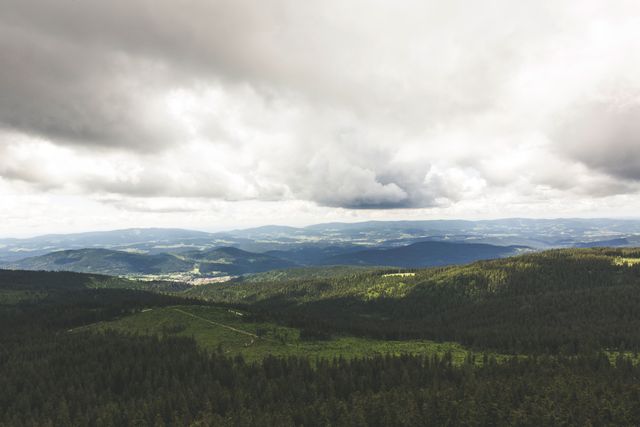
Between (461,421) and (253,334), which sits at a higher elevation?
(461,421)

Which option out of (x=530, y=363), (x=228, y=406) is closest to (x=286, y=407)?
(x=228, y=406)

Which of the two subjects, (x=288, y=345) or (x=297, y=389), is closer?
(x=297, y=389)

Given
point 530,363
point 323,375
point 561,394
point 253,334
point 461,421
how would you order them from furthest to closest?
point 253,334 < point 530,363 < point 323,375 < point 561,394 < point 461,421

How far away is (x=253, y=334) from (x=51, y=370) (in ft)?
297

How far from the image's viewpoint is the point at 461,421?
8156 centimetres

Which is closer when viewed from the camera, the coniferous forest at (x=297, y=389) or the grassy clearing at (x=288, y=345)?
the coniferous forest at (x=297, y=389)

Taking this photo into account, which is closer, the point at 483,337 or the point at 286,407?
the point at 286,407

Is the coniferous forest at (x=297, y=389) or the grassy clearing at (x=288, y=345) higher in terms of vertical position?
the coniferous forest at (x=297, y=389)

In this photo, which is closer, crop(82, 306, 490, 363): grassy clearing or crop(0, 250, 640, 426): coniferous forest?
crop(0, 250, 640, 426): coniferous forest

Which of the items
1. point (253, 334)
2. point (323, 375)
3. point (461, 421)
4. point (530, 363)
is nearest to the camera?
point (461, 421)

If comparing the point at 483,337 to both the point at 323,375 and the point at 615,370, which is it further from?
the point at 323,375

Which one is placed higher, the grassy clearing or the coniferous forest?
the coniferous forest

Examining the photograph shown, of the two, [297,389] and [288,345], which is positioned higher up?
[297,389]

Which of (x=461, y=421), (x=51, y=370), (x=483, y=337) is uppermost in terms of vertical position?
(x=461, y=421)
